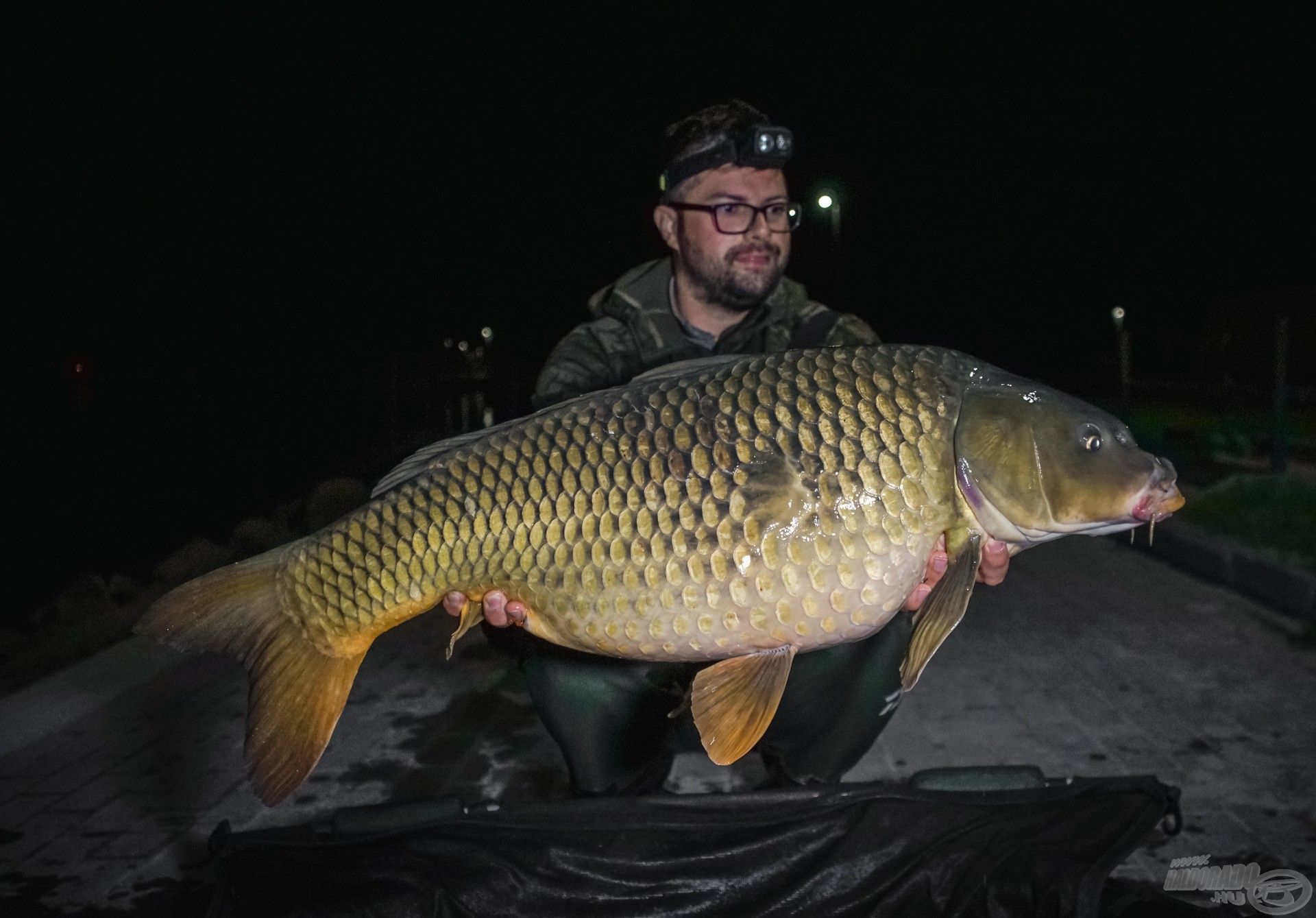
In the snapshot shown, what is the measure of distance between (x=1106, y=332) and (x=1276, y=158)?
897 cm

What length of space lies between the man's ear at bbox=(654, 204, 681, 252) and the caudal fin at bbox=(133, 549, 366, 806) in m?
1.14

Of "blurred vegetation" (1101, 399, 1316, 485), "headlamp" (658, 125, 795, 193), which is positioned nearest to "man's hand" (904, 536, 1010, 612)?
"headlamp" (658, 125, 795, 193)

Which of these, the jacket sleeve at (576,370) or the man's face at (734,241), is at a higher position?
the man's face at (734,241)

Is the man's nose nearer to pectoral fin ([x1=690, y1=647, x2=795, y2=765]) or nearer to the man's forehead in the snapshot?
the man's forehead

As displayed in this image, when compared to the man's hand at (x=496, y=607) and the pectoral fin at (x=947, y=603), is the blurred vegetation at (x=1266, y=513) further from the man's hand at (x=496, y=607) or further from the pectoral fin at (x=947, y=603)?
the man's hand at (x=496, y=607)

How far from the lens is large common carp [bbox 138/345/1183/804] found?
1.27 meters

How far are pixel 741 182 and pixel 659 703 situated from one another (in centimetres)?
104

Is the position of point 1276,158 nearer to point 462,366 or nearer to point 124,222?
point 462,366

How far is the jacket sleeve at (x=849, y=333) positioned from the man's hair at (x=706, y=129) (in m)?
0.43

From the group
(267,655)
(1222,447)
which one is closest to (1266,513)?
(1222,447)

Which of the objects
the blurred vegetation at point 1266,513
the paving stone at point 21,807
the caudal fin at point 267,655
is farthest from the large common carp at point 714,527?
the blurred vegetation at point 1266,513

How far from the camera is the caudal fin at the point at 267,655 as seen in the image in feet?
4.37

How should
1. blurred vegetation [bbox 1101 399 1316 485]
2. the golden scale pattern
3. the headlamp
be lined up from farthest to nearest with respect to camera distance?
1. blurred vegetation [bbox 1101 399 1316 485]
2. the headlamp
3. the golden scale pattern
